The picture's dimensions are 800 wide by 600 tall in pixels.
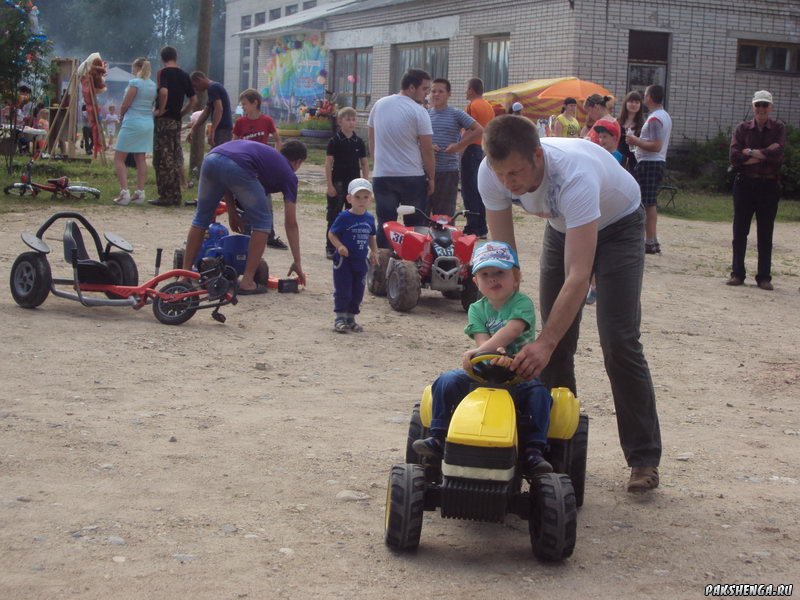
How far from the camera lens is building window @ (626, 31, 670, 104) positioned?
2500cm

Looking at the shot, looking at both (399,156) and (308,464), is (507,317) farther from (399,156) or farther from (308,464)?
(399,156)

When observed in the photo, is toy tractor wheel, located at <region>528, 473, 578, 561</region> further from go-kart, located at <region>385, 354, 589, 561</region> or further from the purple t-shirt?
the purple t-shirt

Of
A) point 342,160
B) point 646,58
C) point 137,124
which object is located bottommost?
point 342,160

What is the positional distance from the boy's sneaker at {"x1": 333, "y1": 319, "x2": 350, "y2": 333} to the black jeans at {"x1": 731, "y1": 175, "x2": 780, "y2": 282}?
489 centimetres

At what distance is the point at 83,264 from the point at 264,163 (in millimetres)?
1727

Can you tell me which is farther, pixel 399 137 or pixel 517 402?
pixel 399 137

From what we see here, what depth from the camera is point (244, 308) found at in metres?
9.05

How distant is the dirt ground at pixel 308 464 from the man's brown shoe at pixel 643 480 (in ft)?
0.20

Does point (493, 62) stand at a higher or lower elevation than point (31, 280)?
higher

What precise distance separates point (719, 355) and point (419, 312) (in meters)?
2.52

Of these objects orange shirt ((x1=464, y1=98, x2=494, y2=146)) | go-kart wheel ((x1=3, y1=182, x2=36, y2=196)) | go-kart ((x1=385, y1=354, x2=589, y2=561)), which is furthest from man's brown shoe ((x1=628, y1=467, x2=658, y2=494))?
go-kart wheel ((x1=3, y1=182, x2=36, y2=196))

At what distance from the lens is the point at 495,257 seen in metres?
4.46

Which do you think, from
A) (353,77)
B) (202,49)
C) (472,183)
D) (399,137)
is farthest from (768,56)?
(399,137)

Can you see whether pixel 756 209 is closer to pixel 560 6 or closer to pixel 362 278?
pixel 362 278
